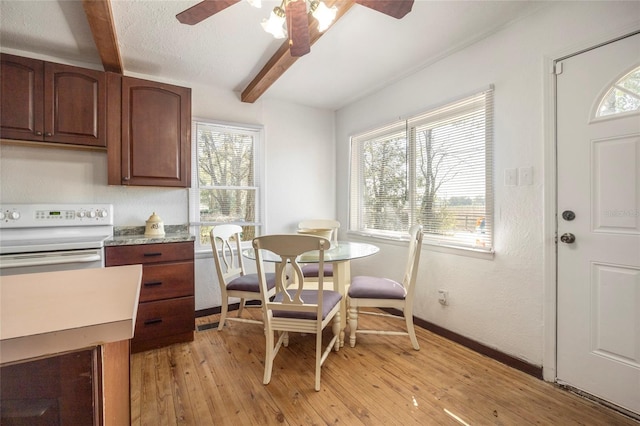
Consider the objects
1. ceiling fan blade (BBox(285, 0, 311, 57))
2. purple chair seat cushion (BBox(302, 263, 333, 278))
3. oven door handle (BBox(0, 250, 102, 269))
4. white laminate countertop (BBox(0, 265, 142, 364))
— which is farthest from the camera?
purple chair seat cushion (BBox(302, 263, 333, 278))

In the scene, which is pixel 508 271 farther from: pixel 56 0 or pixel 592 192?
pixel 56 0

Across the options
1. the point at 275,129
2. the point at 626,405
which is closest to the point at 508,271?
the point at 626,405

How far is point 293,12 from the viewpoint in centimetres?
142

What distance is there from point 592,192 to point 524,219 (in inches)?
15.3

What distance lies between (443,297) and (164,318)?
2314 mm

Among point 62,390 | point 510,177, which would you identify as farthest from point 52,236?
point 510,177

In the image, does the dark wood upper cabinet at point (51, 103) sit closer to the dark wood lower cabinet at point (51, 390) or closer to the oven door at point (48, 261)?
the oven door at point (48, 261)

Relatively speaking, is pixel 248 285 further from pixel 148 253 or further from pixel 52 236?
pixel 52 236

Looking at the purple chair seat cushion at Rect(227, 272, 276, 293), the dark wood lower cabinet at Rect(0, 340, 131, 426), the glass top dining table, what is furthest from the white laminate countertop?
the purple chair seat cushion at Rect(227, 272, 276, 293)

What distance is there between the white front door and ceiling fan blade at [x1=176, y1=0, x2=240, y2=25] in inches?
77.5

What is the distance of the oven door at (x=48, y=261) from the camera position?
180 cm

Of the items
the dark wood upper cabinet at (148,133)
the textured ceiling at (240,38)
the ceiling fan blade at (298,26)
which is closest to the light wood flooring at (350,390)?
the dark wood upper cabinet at (148,133)

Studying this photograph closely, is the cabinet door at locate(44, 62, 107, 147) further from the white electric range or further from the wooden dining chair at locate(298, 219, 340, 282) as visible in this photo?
the wooden dining chair at locate(298, 219, 340, 282)

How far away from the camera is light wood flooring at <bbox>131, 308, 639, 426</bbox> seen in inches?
61.7
